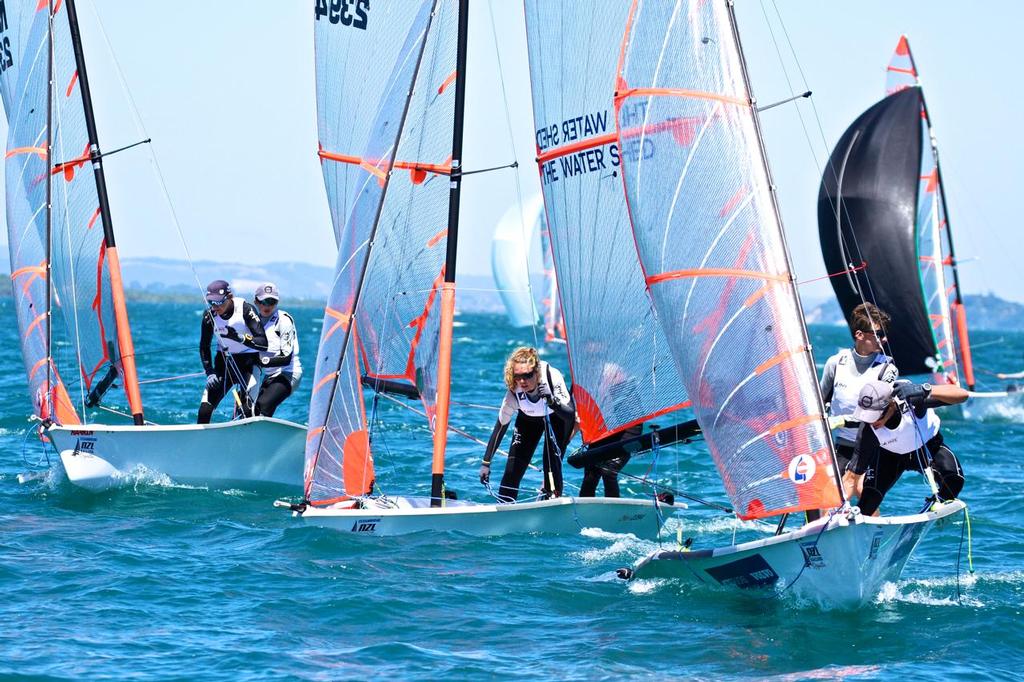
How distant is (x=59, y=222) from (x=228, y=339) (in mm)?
2148


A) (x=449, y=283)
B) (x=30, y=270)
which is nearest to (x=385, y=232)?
(x=449, y=283)

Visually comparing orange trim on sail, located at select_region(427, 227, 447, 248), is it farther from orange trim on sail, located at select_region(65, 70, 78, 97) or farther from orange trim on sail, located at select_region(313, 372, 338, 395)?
orange trim on sail, located at select_region(65, 70, 78, 97)

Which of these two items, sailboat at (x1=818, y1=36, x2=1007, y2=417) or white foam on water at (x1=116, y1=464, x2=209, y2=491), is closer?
white foam on water at (x1=116, y1=464, x2=209, y2=491)

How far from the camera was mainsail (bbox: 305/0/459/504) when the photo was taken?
10.5 metres

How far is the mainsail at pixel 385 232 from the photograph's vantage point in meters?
10.5

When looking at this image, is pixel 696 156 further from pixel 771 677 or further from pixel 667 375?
pixel 771 677

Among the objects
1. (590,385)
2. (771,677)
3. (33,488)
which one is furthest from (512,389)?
(33,488)

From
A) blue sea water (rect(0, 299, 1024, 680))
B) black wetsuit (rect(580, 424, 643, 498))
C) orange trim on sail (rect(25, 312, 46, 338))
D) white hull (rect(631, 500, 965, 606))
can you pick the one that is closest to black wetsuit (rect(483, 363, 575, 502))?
black wetsuit (rect(580, 424, 643, 498))

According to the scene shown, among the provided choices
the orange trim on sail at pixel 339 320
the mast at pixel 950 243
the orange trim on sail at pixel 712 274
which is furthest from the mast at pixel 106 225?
the mast at pixel 950 243

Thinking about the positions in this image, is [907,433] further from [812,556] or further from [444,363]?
[444,363]

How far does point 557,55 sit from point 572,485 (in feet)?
17.0

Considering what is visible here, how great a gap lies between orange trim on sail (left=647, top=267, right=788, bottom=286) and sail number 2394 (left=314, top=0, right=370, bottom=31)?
19.9 feet

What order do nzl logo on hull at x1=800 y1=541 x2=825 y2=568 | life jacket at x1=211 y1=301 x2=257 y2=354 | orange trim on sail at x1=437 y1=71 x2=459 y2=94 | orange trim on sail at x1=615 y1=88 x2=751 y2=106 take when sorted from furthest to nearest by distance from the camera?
life jacket at x1=211 y1=301 x2=257 y2=354
orange trim on sail at x1=437 y1=71 x2=459 y2=94
orange trim on sail at x1=615 y1=88 x2=751 y2=106
nzl logo on hull at x1=800 y1=541 x2=825 y2=568

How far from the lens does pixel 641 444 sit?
10.1 metres
